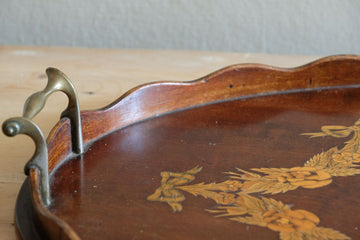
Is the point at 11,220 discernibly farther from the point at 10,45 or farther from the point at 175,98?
the point at 10,45

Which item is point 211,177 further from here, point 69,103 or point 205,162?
point 69,103

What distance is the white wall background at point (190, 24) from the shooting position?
1555 mm

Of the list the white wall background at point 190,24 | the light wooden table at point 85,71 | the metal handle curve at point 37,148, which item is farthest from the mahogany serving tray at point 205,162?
the white wall background at point 190,24

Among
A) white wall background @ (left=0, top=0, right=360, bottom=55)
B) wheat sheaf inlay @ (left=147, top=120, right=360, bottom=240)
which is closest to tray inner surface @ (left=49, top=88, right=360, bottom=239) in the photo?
wheat sheaf inlay @ (left=147, top=120, right=360, bottom=240)

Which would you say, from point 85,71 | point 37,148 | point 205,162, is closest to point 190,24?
point 85,71

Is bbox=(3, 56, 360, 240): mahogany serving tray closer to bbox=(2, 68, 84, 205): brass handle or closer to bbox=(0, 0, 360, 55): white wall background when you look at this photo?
bbox=(2, 68, 84, 205): brass handle

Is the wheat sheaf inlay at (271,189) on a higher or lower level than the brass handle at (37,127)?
lower

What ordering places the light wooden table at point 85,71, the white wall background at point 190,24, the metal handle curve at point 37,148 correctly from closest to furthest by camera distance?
1. the metal handle curve at point 37,148
2. the light wooden table at point 85,71
3. the white wall background at point 190,24

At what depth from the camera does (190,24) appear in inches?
62.4

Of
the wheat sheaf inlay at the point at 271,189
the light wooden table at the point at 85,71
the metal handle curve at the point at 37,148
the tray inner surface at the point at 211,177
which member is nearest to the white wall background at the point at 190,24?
the light wooden table at the point at 85,71

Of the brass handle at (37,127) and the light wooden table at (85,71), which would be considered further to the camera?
the light wooden table at (85,71)

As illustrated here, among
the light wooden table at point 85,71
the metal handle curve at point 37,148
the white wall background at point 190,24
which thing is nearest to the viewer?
the metal handle curve at point 37,148

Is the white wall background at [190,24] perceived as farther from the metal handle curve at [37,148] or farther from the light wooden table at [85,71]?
the metal handle curve at [37,148]

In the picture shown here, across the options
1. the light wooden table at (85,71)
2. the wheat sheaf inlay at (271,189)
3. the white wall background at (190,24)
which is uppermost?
the white wall background at (190,24)
